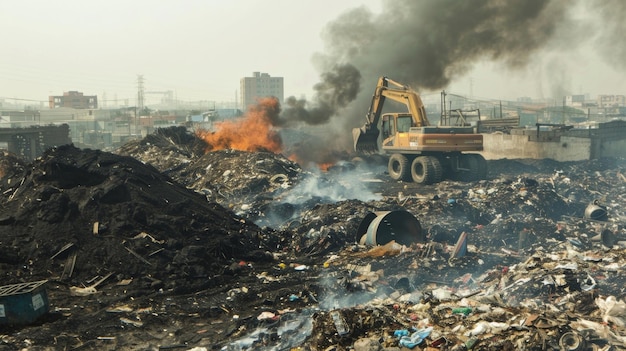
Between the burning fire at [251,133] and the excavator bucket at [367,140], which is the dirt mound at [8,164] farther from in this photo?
the excavator bucket at [367,140]

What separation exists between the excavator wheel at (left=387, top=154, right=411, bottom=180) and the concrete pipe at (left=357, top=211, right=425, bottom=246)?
367 inches

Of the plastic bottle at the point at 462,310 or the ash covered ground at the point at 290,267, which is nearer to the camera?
the ash covered ground at the point at 290,267

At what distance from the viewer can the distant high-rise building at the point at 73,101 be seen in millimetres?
114512

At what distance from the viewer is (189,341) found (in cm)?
793

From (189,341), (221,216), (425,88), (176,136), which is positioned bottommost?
(189,341)

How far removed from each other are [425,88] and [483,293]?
25.8 meters

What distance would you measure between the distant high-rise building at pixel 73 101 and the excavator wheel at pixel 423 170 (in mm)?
103831

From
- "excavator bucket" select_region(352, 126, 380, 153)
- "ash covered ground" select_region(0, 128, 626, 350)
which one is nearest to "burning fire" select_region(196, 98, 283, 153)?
"excavator bucket" select_region(352, 126, 380, 153)

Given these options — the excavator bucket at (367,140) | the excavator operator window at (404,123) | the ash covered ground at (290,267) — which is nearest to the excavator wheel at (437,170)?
the excavator operator window at (404,123)

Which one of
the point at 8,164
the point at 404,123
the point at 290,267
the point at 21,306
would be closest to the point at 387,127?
the point at 404,123

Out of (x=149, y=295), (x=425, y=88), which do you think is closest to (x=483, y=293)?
(x=149, y=295)

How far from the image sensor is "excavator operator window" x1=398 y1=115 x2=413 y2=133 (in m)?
22.2

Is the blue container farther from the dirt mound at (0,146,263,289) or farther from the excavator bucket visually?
the excavator bucket

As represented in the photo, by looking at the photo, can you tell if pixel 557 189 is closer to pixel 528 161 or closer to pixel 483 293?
pixel 528 161
